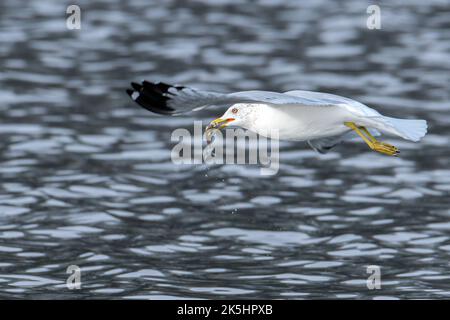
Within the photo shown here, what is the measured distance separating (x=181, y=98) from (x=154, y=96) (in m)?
0.23

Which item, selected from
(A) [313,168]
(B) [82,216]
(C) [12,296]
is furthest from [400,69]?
(C) [12,296]

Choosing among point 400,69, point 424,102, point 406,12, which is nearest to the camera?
point 424,102

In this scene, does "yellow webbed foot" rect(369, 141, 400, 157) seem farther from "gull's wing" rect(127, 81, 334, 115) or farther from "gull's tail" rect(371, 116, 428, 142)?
"gull's wing" rect(127, 81, 334, 115)

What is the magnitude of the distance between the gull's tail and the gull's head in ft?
3.34

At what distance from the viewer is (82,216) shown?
48.4ft

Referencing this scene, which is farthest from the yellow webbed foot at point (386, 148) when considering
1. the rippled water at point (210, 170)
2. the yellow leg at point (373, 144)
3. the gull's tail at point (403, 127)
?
the rippled water at point (210, 170)

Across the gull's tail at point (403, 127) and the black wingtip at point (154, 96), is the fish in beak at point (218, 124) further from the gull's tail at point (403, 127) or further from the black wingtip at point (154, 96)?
the gull's tail at point (403, 127)

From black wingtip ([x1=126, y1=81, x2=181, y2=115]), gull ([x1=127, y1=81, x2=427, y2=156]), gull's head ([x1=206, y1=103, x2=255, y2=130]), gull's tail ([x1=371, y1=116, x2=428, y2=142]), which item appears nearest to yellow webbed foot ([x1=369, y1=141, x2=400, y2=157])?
gull ([x1=127, y1=81, x2=427, y2=156])

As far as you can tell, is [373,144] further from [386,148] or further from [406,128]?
[406,128]

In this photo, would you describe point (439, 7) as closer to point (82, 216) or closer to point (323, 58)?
point (323, 58)

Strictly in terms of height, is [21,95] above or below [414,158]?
above

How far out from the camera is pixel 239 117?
1138cm

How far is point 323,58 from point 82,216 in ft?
23.1

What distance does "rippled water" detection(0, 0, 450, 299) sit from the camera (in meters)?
13.4
